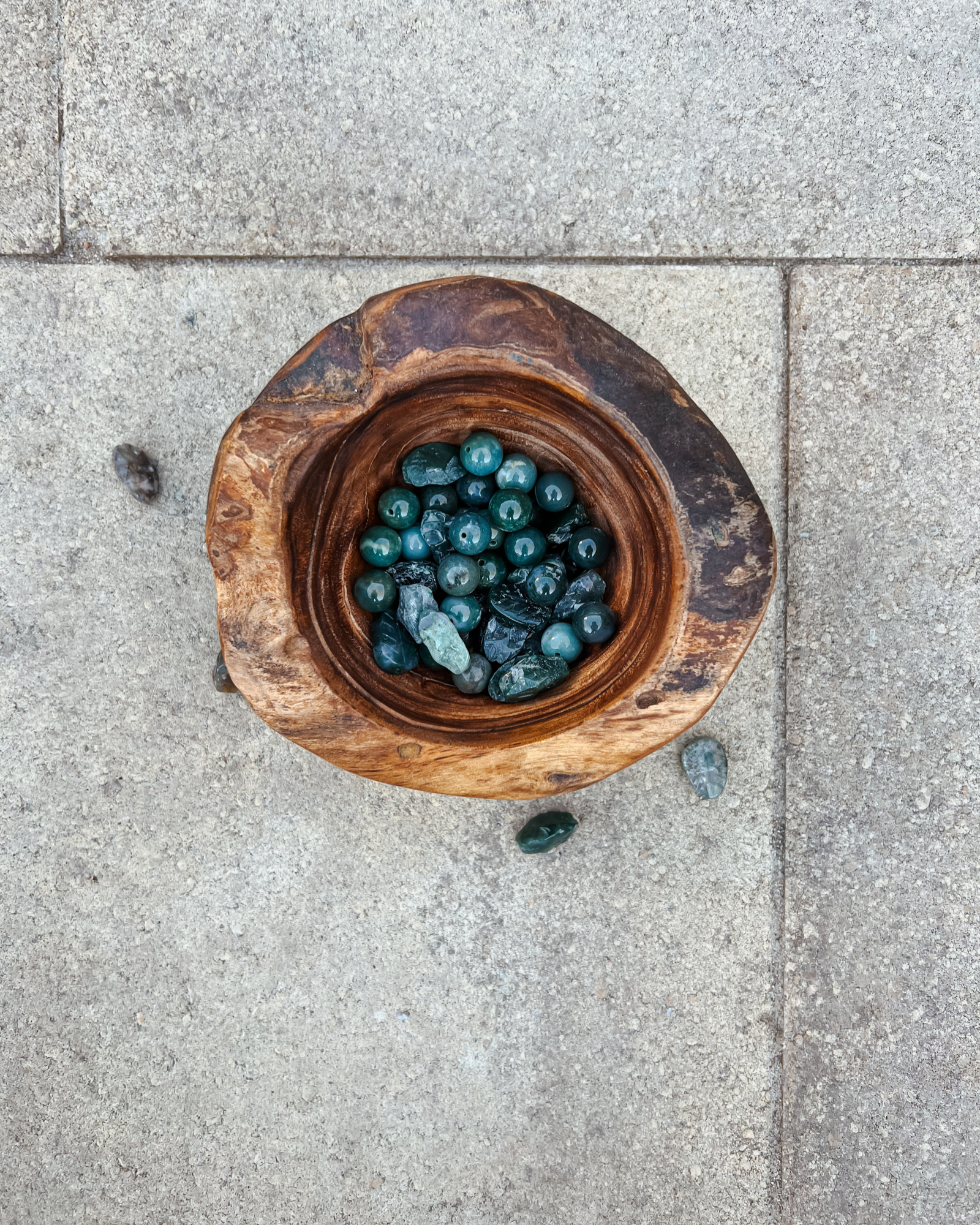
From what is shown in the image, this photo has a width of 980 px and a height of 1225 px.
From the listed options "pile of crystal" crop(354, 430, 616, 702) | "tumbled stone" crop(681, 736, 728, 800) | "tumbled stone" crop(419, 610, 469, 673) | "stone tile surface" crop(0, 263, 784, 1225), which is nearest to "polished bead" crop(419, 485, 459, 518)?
"pile of crystal" crop(354, 430, 616, 702)

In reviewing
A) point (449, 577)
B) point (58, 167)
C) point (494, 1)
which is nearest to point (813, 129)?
point (494, 1)

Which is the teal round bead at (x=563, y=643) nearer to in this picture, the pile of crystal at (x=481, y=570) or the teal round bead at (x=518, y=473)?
the pile of crystal at (x=481, y=570)

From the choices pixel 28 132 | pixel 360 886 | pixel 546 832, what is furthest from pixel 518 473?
pixel 28 132

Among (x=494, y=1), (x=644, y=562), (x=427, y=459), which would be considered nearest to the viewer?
(x=644, y=562)

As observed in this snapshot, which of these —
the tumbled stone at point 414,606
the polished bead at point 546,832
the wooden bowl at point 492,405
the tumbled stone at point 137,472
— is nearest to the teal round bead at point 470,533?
the tumbled stone at point 414,606

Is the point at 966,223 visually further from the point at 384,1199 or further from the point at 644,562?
the point at 384,1199

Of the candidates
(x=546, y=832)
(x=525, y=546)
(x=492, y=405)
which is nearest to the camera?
(x=492, y=405)

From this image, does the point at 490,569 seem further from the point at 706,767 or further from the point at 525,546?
the point at 706,767
